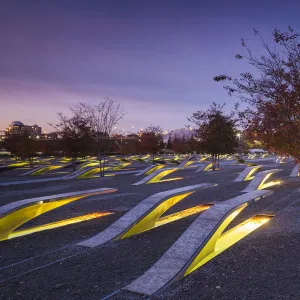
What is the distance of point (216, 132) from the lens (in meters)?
27.0

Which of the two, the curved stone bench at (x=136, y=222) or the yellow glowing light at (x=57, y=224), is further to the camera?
the yellow glowing light at (x=57, y=224)

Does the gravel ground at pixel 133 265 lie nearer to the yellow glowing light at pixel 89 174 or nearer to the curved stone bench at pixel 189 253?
the curved stone bench at pixel 189 253

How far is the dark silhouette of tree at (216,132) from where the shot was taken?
26.8m

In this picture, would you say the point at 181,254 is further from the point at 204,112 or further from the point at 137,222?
the point at 204,112

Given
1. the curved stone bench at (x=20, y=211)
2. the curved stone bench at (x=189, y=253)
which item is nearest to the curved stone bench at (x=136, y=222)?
the curved stone bench at (x=189, y=253)

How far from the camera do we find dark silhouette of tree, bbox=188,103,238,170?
26.8 m

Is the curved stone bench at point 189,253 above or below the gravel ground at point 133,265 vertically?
above

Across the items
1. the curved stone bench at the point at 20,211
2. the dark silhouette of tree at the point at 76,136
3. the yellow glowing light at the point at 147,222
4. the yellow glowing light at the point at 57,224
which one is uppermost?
the dark silhouette of tree at the point at 76,136

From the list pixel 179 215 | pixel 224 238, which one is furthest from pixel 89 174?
pixel 224 238

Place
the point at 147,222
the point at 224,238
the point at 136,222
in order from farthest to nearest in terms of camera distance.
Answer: the point at 147,222, the point at 136,222, the point at 224,238

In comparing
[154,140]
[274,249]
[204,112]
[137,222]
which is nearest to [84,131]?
[204,112]

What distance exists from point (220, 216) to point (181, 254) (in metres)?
1.58

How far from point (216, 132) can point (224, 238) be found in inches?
796

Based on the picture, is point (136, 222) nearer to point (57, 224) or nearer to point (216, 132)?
point (57, 224)
